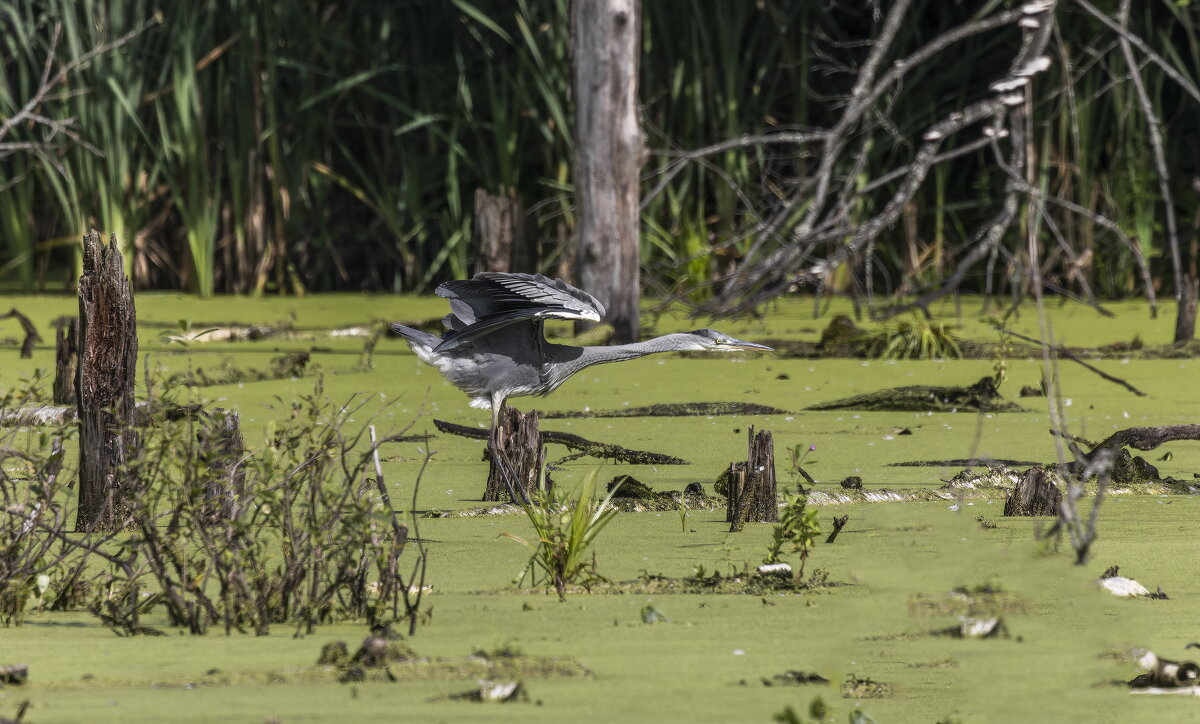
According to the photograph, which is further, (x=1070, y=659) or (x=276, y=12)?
(x=276, y=12)

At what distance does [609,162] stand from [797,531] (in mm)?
4959

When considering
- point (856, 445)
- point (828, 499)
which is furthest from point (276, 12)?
point (828, 499)

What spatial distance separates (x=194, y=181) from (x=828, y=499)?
6792 mm

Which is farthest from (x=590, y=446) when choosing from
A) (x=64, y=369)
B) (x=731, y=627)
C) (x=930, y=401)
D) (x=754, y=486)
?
(x=64, y=369)

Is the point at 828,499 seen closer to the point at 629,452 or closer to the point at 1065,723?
the point at 629,452

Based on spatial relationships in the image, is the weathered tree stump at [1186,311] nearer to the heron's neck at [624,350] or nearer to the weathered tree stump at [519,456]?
the heron's neck at [624,350]

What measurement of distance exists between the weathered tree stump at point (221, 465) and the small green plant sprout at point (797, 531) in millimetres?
1039

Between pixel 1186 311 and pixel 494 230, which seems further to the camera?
pixel 494 230

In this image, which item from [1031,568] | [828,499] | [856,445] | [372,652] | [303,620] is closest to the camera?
[372,652]

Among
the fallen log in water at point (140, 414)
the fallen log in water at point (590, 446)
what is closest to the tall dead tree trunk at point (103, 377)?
the fallen log in water at point (140, 414)

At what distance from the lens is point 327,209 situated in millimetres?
11320

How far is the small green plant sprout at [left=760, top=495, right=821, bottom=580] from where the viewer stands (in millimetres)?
3340

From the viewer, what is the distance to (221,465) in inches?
146

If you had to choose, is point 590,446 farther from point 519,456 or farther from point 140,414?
point 140,414
